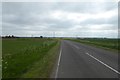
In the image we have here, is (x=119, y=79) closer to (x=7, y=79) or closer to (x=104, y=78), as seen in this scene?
(x=104, y=78)

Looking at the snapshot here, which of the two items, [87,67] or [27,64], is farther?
[27,64]

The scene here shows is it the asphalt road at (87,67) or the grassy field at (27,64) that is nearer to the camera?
the asphalt road at (87,67)

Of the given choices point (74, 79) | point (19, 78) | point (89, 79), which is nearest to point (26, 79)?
point (19, 78)

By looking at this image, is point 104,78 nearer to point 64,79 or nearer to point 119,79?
point 119,79

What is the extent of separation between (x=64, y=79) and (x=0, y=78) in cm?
363

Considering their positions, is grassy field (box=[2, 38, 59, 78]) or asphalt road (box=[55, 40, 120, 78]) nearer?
asphalt road (box=[55, 40, 120, 78])

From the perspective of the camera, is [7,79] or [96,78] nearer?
[96,78]

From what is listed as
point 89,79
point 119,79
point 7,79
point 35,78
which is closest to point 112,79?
point 119,79

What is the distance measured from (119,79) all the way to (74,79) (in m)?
2.14

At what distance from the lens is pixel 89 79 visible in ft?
29.8

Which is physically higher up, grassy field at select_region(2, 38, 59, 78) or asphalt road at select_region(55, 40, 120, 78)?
asphalt road at select_region(55, 40, 120, 78)

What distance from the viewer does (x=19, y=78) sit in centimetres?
988

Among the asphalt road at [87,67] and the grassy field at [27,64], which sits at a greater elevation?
the asphalt road at [87,67]

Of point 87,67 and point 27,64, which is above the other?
point 87,67
